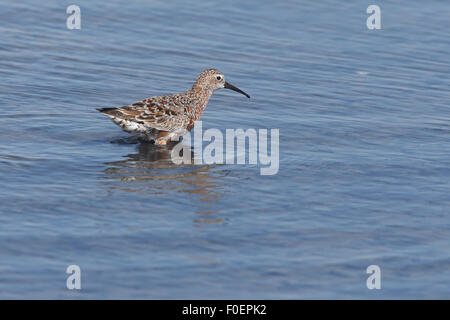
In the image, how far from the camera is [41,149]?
14.4 m

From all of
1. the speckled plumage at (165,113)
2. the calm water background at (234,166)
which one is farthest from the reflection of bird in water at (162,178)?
the speckled plumage at (165,113)

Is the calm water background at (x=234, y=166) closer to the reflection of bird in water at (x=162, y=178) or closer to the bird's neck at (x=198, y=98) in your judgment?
the reflection of bird in water at (x=162, y=178)

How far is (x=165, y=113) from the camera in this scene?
15.6m

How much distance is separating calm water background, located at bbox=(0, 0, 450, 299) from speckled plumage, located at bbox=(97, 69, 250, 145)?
0.40 meters

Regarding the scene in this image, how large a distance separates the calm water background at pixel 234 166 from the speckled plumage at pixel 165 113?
40 centimetres

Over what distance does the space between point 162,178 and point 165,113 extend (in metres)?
2.40

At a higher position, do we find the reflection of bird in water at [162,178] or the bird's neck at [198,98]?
the bird's neck at [198,98]

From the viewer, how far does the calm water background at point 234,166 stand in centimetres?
1023

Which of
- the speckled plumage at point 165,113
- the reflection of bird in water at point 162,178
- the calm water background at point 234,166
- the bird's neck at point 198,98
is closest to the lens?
the calm water background at point 234,166

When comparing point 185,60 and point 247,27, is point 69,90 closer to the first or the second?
point 185,60

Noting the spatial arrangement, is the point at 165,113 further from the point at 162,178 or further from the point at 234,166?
the point at 162,178

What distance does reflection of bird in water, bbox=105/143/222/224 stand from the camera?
41.7 feet

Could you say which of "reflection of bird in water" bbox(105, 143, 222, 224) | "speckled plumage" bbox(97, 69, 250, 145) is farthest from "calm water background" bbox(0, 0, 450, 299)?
"speckled plumage" bbox(97, 69, 250, 145)

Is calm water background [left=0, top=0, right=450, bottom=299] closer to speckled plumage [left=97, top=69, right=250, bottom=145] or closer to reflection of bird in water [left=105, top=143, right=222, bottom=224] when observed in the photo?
reflection of bird in water [left=105, top=143, right=222, bottom=224]
